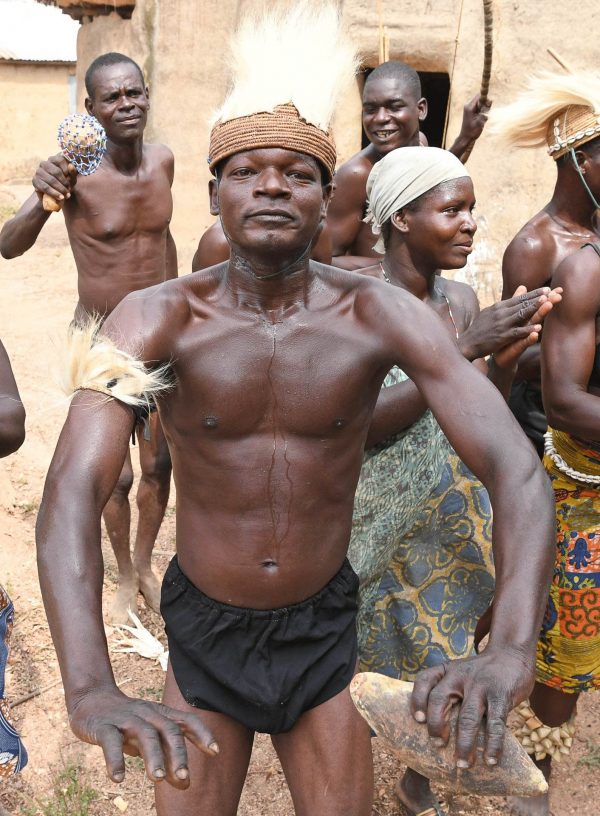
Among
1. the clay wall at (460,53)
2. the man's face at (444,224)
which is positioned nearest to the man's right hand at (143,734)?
the man's face at (444,224)

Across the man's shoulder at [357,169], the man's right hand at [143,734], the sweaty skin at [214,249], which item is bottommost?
the man's right hand at [143,734]

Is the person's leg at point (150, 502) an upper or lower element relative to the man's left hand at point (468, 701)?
lower

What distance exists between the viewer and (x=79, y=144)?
13.2 feet

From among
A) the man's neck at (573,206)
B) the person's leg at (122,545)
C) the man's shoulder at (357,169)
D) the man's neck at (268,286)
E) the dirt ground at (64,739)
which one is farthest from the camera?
the man's shoulder at (357,169)

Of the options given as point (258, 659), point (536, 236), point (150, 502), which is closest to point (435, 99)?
point (150, 502)

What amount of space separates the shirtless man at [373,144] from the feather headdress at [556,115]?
1.07 m

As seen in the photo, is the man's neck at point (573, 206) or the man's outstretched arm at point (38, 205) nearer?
the man's neck at point (573, 206)

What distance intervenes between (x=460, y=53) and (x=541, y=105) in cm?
385

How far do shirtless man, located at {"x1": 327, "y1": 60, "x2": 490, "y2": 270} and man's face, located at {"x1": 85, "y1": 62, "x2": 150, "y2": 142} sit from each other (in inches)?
40.4

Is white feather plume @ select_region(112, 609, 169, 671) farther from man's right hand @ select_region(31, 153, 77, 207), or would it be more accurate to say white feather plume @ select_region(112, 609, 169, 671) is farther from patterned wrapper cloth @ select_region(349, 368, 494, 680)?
man's right hand @ select_region(31, 153, 77, 207)

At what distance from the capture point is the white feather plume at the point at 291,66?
2102mm

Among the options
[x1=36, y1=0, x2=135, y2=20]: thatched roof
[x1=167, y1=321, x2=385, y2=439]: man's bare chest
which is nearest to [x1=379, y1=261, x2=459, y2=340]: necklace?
[x1=167, y1=321, x2=385, y2=439]: man's bare chest

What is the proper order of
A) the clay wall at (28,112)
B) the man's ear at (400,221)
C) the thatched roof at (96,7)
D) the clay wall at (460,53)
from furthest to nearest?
the clay wall at (28,112) < the thatched roof at (96,7) < the clay wall at (460,53) < the man's ear at (400,221)

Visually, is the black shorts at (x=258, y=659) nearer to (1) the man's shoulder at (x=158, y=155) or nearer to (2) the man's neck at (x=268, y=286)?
(2) the man's neck at (x=268, y=286)
